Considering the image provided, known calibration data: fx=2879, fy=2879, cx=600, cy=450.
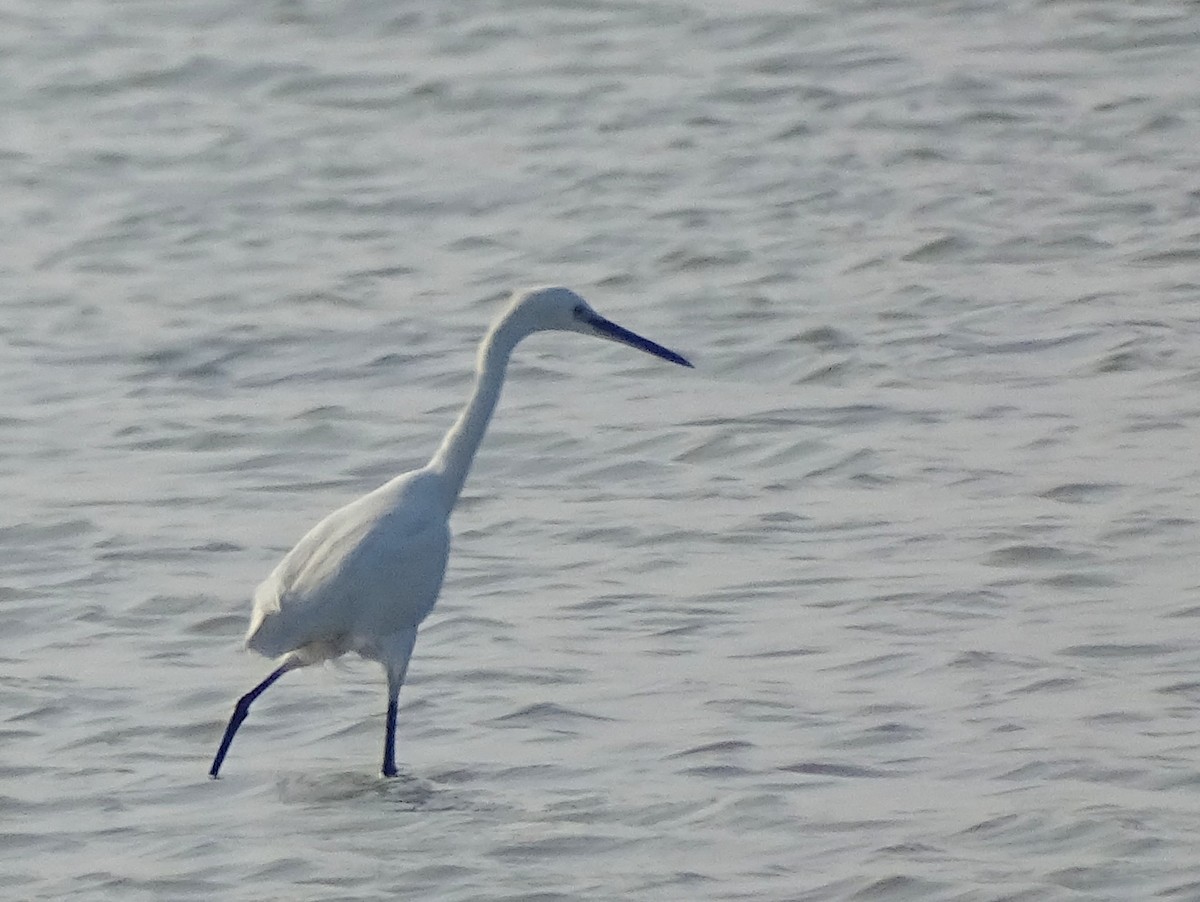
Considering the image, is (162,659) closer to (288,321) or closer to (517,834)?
(517,834)

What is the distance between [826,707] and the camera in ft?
25.3

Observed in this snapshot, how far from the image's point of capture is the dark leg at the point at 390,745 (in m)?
7.36

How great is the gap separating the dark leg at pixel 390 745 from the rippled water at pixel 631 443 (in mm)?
97

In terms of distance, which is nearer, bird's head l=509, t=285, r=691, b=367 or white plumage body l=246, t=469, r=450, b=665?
white plumage body l=246, t=469, r=450, b=665

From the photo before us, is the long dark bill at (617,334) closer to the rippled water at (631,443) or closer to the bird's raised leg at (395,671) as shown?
the rippled water at (631,443)

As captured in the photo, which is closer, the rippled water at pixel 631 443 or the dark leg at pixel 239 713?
the rippled water at pixel 631 443

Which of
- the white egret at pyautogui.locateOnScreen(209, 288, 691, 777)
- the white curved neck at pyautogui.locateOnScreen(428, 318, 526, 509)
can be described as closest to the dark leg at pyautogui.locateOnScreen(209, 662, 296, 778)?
the white egret at pyautogui.locateOnScreen(209, 288, 691, 777)

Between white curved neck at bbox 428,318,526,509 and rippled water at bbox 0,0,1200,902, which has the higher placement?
white curved neck at bbox 428,318,526,509

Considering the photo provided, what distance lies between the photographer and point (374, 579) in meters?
7.54

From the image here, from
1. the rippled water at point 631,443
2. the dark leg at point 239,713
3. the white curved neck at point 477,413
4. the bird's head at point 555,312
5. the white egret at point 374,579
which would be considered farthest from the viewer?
the bird's head at point 555,312

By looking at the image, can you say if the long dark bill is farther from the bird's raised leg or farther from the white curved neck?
the bird's raised leg

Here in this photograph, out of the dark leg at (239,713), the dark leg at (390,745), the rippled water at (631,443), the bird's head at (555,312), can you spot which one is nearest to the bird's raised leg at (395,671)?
the dark leg at (390,745)

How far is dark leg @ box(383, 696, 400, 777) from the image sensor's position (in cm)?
736

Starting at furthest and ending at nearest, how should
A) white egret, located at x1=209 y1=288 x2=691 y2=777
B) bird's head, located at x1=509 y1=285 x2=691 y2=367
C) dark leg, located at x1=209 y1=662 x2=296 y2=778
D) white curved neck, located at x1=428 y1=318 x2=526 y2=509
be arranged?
bird's head, located at x1=509 y1=285 x2=691 y2=367 < white curved neck, located at x1=428 y1=318 x2=526 y2=509 < white egret, located at x1=209 y1=288 x2=691 y2=777 < dark leg, located at x1=209 y1=662 x2=296 y2=778
